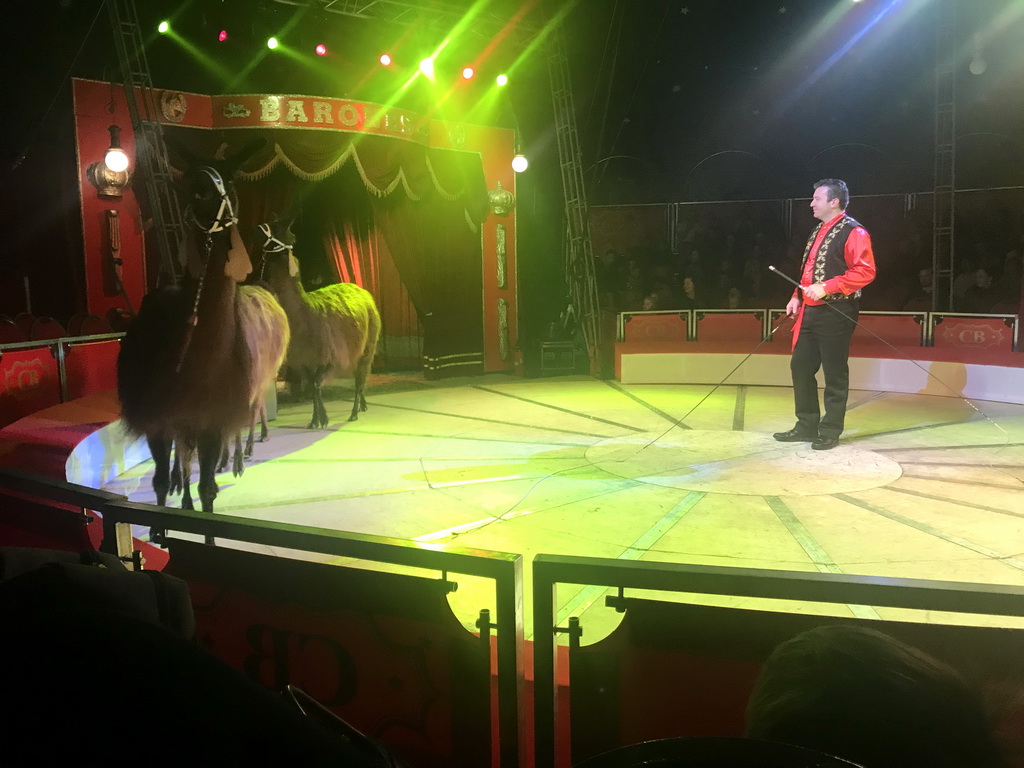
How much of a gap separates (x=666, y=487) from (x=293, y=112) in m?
7.10

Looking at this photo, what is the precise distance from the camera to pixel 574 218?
1139cm

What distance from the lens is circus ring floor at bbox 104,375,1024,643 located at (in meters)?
3.81

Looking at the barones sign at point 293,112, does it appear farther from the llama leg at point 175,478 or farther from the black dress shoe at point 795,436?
the black dress shoe at point 795,436

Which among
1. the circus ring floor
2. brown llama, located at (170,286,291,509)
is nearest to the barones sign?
the circus ring floor

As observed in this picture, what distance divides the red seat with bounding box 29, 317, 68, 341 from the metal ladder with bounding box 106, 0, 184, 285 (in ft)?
3.74

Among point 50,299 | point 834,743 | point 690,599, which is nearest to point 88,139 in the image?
point 50,299

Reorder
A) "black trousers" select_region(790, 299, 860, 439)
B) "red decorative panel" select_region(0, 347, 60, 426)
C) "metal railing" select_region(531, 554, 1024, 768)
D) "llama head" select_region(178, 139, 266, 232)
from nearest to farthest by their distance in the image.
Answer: "metal railing" select_region(531, 554, 1024, 768) < "llama head" select_region(178, 139, 266, 232) < "red decorative panel" select_region(0, 347, 60, 426) < "black trousers" select_region(790, 299, 860, 439)

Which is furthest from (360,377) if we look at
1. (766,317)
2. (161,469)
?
(766,317)

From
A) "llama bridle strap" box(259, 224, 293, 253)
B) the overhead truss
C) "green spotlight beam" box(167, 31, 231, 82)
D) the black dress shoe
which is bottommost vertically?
the black dress shoe

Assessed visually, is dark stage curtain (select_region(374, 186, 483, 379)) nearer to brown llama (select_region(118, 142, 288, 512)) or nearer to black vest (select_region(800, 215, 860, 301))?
black vest (select_region(800, 215, 860, 301))

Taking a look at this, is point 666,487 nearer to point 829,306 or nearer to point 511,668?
point 829,306

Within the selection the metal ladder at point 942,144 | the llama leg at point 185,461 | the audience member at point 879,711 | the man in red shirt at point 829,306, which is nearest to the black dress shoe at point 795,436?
the man in red shirt at point 829,306

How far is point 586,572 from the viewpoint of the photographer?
1462mm

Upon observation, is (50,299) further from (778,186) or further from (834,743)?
(778,186)
